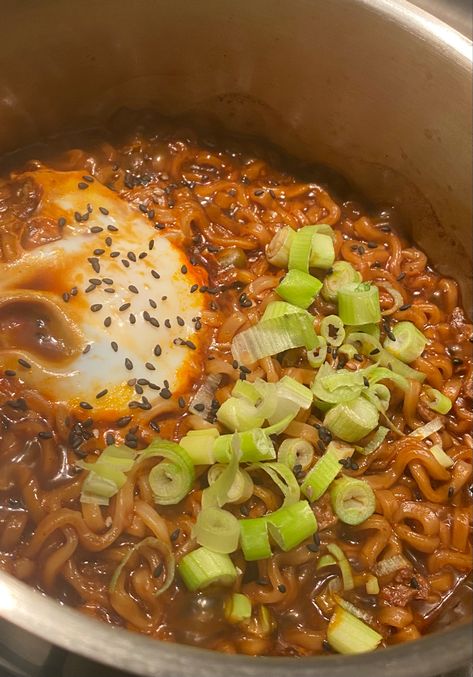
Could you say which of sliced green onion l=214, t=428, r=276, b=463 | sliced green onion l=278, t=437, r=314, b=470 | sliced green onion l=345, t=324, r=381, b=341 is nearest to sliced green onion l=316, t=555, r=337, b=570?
sliced green onion l=278, t=437, r=314, b=470

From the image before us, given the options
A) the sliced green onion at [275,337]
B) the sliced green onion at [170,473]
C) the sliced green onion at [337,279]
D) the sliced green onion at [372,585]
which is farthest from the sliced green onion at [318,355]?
the sliced green onion at [372,585]

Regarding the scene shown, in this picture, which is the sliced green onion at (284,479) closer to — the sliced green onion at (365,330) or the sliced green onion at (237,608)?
the sliced green onion at (237,608)

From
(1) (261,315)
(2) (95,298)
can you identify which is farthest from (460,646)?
(2) (95,298)

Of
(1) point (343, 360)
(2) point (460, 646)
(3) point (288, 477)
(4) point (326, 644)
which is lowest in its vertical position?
(4) point (326, 644)

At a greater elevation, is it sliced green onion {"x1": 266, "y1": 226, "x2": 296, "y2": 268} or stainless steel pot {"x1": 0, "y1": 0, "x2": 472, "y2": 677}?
stainless steel pot {"x1": 0, "y1": 0, "x2": 472, "y2": 677}

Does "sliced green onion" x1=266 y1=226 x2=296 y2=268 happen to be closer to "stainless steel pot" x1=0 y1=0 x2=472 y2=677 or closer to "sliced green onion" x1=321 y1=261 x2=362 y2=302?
"sliced green onion" x1=321 y1=261 x2=362 y2=302

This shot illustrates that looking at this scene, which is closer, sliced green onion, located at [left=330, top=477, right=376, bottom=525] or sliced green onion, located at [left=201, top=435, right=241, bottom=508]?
sliced green onion, located at [left=201, top=435, right=241, bottom=508]

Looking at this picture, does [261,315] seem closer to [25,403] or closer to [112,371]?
[112,371]
